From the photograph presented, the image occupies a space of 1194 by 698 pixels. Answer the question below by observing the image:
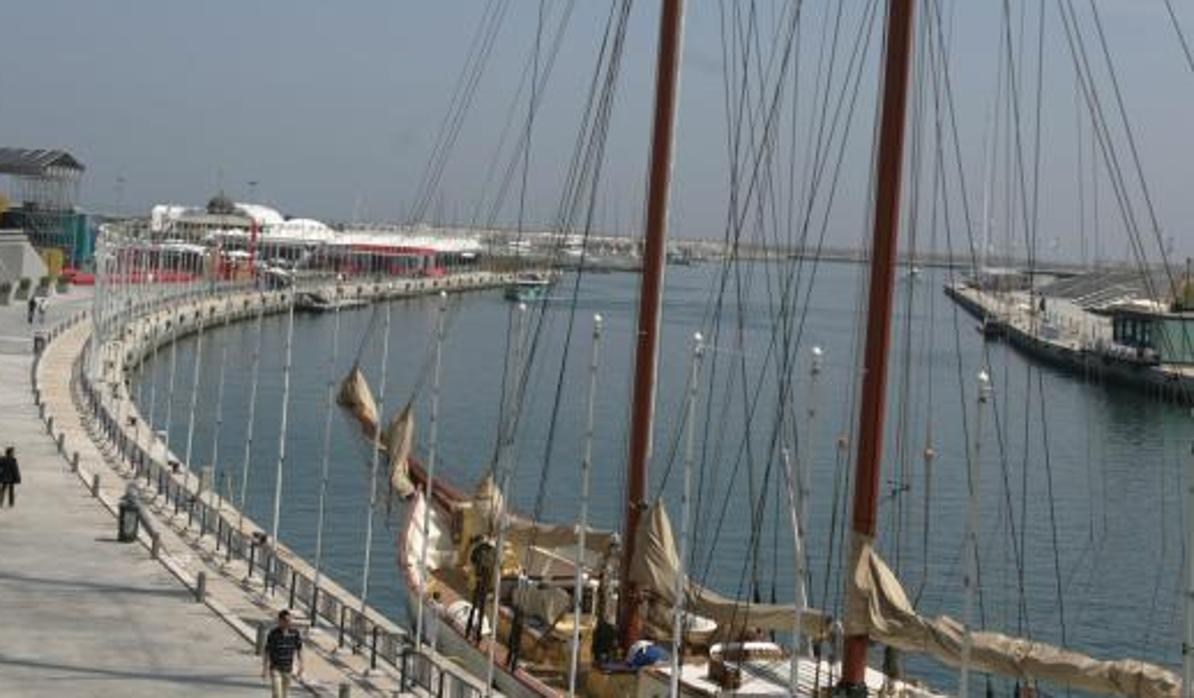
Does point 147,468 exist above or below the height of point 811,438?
A: below

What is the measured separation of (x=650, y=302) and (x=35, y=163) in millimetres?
121088

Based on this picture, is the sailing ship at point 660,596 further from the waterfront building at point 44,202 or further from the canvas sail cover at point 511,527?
the waterfront building at point 44,202

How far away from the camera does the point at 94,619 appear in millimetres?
32375

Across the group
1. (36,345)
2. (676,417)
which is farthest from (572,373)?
(36,345)

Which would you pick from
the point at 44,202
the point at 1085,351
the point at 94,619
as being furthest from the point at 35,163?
the point at 94,619

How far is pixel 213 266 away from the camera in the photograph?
15512cm

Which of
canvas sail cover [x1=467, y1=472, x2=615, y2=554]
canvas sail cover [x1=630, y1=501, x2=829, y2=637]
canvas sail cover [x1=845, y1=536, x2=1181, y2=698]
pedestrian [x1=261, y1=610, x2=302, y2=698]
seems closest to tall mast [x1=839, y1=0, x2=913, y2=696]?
canvas sail cover [x1=845, y1=536, x2=1181, y2=698]

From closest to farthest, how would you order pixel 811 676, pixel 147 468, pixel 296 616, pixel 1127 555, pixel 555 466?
pixel 811 676
pixel 296 616
pixel 147 468
pixel 1127 555
pixel 555 466

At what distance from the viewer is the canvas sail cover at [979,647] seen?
20.3 metres

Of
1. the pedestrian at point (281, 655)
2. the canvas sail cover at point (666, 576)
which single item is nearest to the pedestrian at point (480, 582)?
the canvas sail cover at point (666, 576)

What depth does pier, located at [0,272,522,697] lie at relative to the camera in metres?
28.7

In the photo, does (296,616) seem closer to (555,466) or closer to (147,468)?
(147,468)

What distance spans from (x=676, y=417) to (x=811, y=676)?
6408 cm

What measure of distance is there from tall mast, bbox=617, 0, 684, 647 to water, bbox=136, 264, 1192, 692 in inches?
81.1
